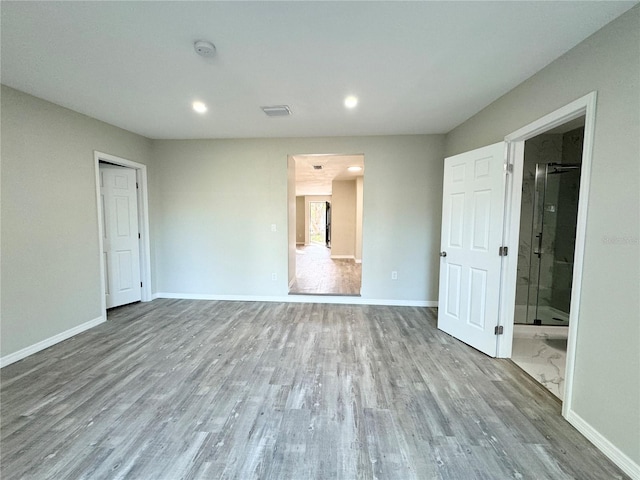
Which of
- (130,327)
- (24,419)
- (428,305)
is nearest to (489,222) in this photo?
(428,305)

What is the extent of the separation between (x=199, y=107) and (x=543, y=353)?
459 centimetres

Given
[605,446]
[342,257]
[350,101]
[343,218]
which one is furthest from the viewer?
[342,257]

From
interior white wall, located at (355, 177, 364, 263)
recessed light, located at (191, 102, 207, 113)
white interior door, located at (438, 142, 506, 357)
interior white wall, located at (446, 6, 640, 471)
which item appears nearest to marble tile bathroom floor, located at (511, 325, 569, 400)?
white interior door, located at (438, 142, 506, 357)

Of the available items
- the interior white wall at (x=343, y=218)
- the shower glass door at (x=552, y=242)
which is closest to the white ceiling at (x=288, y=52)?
the shower glass door at (x=552, y=242)

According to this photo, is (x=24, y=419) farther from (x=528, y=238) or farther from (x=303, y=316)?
(x=528, y=238)

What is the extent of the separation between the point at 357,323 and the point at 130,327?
2.86 meters

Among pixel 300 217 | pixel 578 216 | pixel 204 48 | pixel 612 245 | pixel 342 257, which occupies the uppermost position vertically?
pixel 204 48

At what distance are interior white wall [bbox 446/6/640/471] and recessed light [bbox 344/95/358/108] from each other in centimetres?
165

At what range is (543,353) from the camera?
2.80 m

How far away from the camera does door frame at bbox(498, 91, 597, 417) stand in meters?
1.72

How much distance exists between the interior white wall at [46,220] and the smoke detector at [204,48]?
2.08 metres

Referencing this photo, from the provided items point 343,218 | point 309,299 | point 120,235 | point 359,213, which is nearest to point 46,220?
point 120,235

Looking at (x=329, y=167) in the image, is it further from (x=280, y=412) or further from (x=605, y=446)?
(x=605, y=446)

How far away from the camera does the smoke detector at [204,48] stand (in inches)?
72.2
